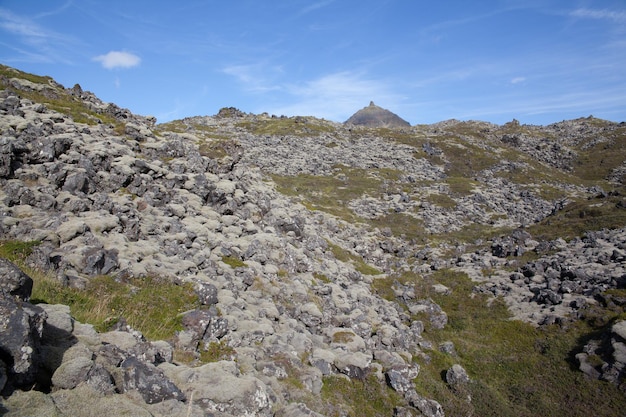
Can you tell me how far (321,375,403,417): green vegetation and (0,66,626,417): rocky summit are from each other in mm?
117

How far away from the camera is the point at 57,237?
18.7 m

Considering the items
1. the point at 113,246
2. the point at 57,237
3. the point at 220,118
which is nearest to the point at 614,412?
the point at 113,246

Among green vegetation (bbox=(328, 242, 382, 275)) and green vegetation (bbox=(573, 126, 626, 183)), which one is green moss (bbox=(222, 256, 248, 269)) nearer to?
green vegetation (bbox=(328, 242, 382, 275))

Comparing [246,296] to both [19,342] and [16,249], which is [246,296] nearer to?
[16,249]

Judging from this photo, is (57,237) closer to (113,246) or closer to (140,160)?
(113,246)

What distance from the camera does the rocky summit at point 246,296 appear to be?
404 inches

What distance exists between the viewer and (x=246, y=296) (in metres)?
22.8

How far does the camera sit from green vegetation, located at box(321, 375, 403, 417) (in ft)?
60.0

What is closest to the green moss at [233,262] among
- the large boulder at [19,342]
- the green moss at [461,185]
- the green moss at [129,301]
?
the green moss at [129,301]

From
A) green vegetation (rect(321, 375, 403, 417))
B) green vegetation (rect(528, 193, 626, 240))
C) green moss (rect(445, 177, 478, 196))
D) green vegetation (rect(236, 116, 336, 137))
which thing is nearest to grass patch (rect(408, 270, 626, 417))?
green vegetation (rect(321, 375, 403, 417))

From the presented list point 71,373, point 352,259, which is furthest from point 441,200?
point 71,373

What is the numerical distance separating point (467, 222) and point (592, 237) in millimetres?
24054

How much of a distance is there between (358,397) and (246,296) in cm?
897

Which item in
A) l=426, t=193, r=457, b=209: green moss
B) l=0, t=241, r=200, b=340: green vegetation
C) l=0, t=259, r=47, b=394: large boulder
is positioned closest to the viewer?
l=0, t=259, r=47, b=394: large boulder
